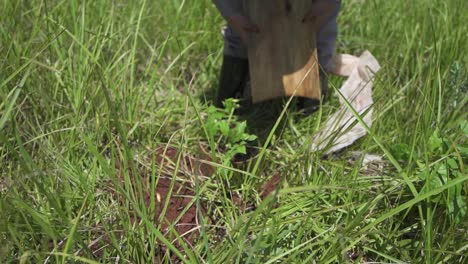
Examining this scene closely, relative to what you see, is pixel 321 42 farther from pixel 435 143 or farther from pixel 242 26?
pixel 435 143

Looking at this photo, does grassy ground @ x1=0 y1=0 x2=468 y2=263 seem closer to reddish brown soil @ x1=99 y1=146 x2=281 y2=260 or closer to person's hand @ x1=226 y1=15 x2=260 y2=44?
reddish brown soil @ x1=99 y1=146 x2=281 y2=260

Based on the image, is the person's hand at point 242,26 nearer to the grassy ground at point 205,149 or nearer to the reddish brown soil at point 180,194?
the grassy ground at point 205,149

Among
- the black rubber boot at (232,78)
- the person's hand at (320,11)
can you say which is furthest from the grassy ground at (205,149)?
→ the person's hand at (320,11)

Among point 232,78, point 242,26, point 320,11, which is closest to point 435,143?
point 320,11

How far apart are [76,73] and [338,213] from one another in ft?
3.30

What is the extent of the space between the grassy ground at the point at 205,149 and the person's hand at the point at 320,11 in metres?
0.27

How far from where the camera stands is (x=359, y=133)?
1.80 meters

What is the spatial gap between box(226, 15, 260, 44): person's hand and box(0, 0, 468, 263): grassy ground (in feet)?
0.64

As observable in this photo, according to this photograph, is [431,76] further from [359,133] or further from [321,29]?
[321,29]

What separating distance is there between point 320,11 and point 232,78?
0.45 m

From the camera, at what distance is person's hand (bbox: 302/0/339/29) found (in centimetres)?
166

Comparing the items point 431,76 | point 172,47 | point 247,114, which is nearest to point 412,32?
point 431,76

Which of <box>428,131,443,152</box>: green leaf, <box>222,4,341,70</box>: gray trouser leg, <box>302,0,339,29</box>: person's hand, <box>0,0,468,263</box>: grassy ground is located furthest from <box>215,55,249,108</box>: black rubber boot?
<box>428,131,443,152</box>: green leaf

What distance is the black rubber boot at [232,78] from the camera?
6.35ft
